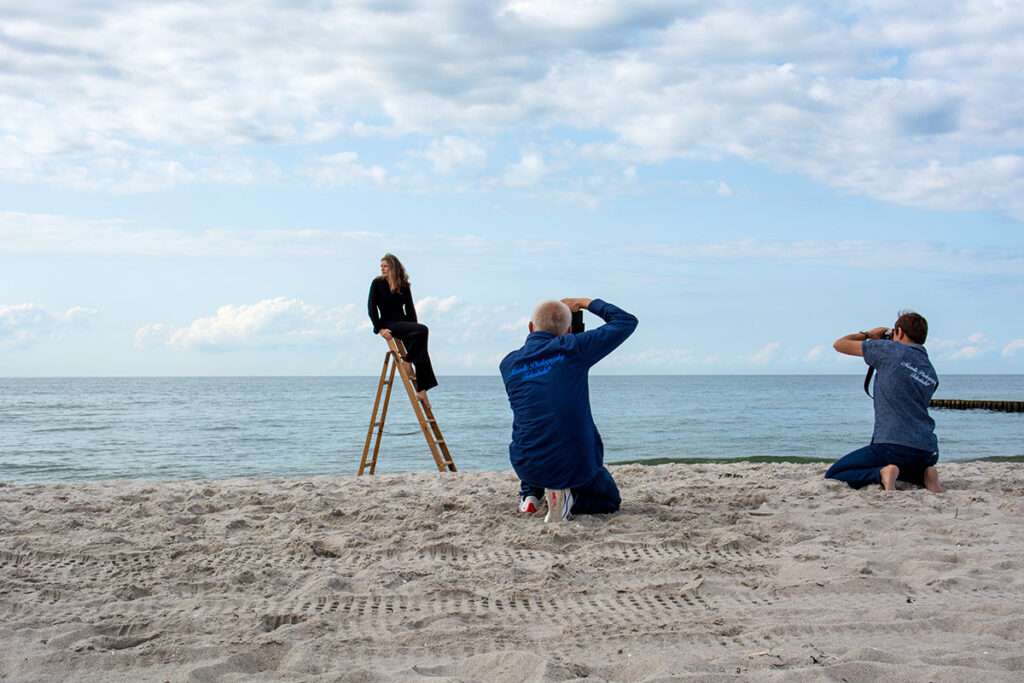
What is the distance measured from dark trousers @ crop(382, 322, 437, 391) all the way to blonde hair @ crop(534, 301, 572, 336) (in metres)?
3.59

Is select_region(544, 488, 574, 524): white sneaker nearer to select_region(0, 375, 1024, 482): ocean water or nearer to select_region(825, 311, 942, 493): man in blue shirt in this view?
select_region(825, 311, 942, 493): man in blue shirt

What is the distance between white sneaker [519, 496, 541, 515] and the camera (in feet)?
17.3

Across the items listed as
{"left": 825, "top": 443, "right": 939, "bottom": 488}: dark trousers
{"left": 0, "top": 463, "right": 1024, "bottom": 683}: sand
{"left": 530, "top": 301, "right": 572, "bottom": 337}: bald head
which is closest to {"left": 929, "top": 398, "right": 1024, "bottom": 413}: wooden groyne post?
{"left": 825, "top": 443, "right": 939, "bottom": 488}: dark trousers

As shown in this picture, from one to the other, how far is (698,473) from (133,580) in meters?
4.81

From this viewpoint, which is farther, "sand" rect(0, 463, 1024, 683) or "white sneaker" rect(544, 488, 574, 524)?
"white sneaker" rect(544, 488, 574, 524)

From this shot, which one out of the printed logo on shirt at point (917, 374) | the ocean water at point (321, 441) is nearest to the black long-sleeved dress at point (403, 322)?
the printed logo on shirt at point (917, 374)

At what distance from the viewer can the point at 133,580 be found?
12.7 feet

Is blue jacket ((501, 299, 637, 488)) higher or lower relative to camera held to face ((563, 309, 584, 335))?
lower

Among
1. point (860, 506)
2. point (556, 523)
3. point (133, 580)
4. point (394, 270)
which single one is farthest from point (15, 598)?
point (394, 270)

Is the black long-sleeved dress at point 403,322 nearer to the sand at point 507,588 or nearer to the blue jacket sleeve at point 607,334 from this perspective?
the sand at point 507,588

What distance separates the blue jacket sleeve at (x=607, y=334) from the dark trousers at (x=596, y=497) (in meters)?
0.72

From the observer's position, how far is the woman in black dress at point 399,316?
8.44 meters

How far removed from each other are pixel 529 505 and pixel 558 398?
832mm

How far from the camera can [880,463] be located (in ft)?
19.9
